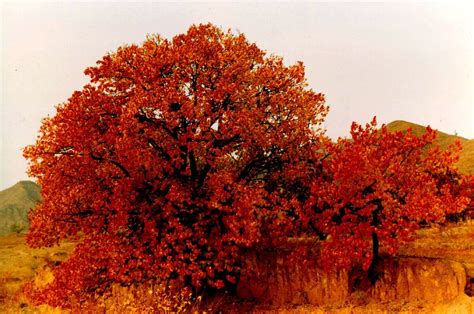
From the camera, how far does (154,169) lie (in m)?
21.3

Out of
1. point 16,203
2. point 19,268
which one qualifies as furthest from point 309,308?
point 16,203

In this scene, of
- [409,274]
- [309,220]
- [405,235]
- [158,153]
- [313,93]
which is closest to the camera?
[405,235]

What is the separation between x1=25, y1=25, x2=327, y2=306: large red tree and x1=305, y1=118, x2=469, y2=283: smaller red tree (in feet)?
9.30

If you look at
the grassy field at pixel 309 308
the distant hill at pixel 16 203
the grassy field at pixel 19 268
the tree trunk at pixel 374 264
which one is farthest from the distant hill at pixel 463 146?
Answer: the distant hill at pixel 16 203

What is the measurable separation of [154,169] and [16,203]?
149 metres

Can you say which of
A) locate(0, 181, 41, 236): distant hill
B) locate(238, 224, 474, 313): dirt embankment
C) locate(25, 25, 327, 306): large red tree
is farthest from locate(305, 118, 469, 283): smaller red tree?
locate(0, 181, 41, 236): distant hill

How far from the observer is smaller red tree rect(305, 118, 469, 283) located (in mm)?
18516

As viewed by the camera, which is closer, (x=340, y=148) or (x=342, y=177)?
(x=342, y=177)

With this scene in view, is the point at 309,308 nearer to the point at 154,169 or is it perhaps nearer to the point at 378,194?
the point at 378,194

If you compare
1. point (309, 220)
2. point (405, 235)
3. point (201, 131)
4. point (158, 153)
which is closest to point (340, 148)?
point (309, 220)

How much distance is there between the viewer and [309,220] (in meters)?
20.9

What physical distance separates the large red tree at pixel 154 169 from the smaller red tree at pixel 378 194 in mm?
2836

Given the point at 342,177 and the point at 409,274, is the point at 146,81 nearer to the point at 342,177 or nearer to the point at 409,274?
the point at 342,177

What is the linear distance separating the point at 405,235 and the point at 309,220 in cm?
440
